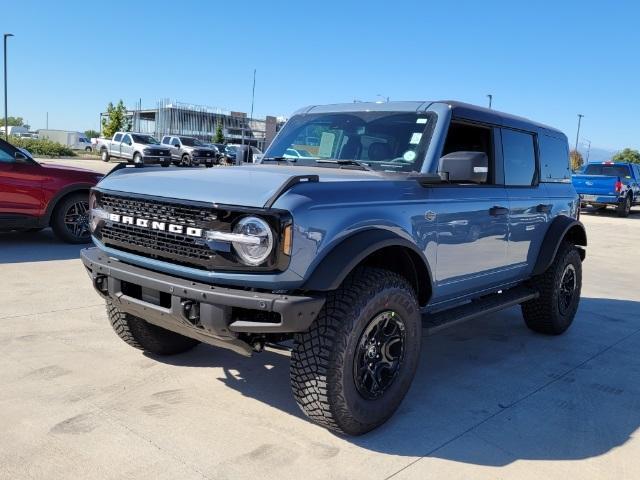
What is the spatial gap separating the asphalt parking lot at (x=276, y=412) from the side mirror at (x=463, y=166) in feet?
4.78

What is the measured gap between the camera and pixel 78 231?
339 inches

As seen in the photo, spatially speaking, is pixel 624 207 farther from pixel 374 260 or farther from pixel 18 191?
pixel 374 260

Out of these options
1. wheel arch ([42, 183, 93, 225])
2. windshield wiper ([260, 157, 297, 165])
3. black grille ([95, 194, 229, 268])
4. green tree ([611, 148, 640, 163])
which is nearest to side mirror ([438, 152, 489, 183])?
windshield wiper ([260, 157, 297, 165])

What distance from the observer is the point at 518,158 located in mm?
4934

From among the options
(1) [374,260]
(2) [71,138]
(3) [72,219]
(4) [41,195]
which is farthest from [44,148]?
(1) [374,260]

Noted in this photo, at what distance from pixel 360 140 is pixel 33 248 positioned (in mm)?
5911

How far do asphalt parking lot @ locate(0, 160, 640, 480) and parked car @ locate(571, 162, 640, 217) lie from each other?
15.8 metres

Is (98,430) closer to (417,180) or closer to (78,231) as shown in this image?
(417,180)

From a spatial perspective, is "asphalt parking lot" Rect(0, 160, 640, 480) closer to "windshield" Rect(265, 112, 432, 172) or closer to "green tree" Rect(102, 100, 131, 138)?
"windshield" Rect(265, 112, 432, 172)

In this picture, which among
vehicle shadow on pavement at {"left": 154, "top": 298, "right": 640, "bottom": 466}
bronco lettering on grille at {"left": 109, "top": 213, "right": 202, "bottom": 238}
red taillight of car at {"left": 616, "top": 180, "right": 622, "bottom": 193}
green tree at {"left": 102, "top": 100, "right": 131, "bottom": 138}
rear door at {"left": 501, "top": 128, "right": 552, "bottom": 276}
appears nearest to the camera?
bronco lettering on grille at {"left": 109, "top": 213, "right": 202, "bottom": 238}

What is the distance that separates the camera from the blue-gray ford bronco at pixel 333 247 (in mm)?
2861

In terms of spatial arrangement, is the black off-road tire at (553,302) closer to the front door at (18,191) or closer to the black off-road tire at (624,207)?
the front door at (18,191)

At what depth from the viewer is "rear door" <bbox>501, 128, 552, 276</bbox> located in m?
4.68

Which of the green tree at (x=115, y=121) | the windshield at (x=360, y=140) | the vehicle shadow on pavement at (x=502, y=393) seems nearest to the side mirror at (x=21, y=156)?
the windshield at (x=360, y=140)
